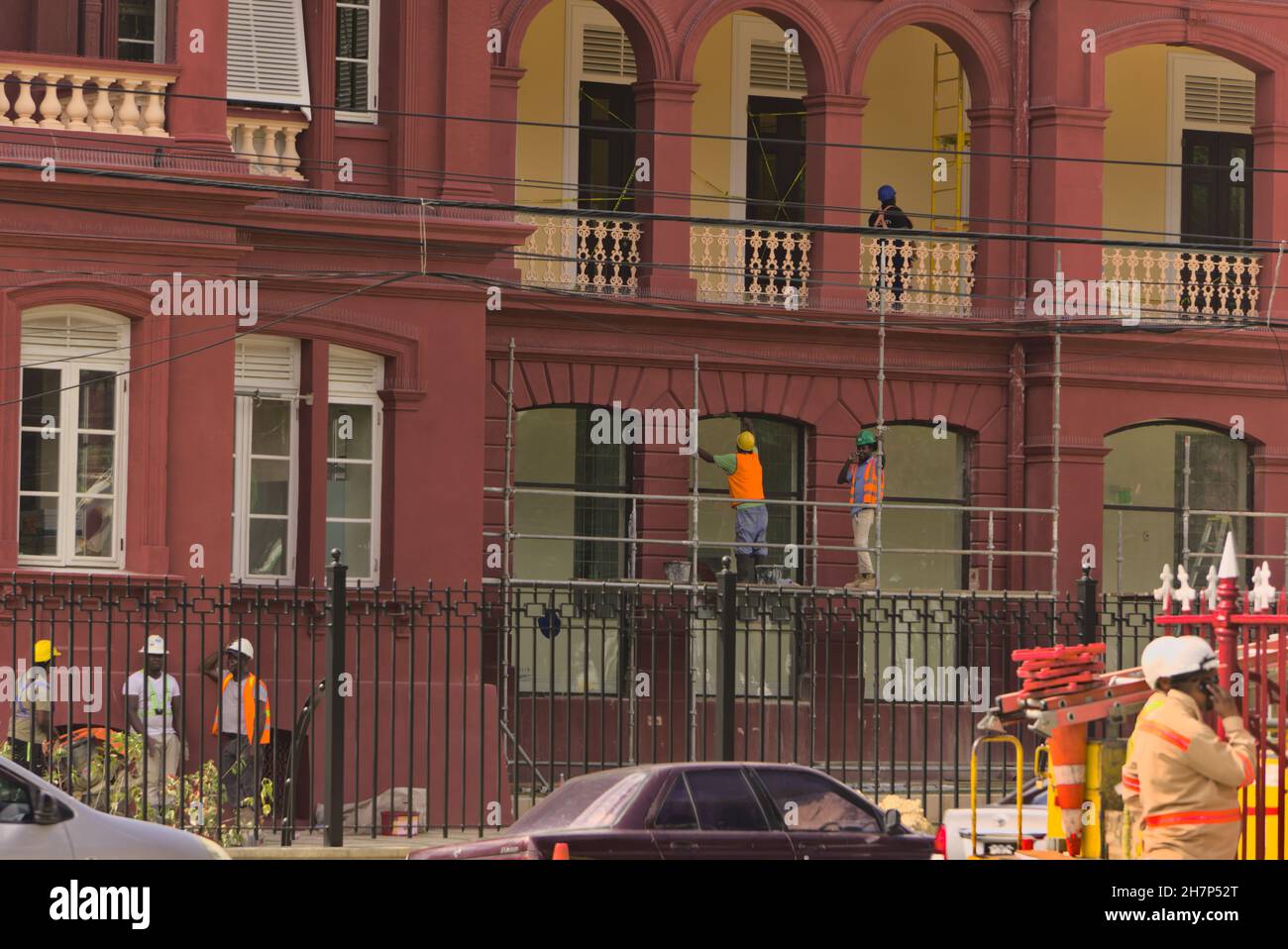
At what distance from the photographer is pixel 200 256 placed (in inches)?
907

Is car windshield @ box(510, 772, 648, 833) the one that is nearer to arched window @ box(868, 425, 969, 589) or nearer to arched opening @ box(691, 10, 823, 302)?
arched opening @ box(691, 10, 823, 302)

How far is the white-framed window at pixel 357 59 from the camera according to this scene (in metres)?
25.2

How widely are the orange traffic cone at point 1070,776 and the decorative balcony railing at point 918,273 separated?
53.7ft

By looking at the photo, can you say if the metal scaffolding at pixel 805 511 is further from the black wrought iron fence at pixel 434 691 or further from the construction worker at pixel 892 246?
the black wrought iron fence at pixel 434 691

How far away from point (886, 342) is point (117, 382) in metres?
10.3

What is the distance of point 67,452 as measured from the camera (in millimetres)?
22469

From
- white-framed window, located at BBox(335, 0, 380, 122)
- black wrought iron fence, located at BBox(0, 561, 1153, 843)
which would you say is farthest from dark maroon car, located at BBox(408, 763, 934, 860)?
white-framed window, located at BBox(335, 0, 380, 122)

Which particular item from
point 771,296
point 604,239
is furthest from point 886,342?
point 604,239

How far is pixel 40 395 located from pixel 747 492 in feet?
28.2

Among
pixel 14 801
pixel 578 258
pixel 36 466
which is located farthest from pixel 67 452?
pixel 14 801

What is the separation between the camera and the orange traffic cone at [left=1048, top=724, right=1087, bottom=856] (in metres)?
12.8

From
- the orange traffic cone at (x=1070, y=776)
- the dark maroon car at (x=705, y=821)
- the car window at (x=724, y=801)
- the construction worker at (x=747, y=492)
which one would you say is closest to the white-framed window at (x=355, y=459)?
the construction worker at (x=747, y=492)

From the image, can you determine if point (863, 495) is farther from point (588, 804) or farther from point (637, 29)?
point (588, 804)

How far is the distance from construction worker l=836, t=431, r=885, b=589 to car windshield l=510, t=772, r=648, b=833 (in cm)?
1253
